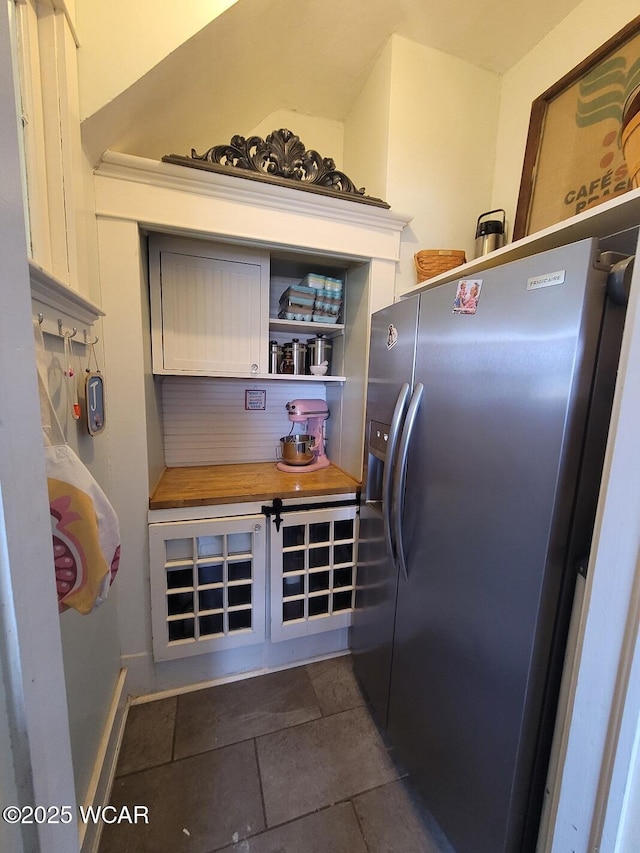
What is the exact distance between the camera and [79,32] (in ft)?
3.21

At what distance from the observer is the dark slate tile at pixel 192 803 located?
98 cm

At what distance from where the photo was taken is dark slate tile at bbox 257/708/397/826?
3.58ft

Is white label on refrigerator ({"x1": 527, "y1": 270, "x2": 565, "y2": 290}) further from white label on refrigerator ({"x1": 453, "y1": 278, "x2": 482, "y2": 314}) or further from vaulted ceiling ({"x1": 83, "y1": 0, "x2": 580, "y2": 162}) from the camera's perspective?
vaulted ceiling ({"x1": 83, "y1": 0, "x2": 580, "y2": 162})

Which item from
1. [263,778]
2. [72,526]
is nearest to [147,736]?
[263,778]

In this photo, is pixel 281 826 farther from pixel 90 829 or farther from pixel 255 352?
pixel 255 352

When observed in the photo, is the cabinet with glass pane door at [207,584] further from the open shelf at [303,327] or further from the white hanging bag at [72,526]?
the open shelf at [303,327]

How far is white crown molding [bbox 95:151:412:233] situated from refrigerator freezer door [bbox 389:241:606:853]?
729 millimetres

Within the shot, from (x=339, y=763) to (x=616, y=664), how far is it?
48.1 inches

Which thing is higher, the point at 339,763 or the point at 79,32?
the point at 79,32

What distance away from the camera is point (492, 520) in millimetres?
789

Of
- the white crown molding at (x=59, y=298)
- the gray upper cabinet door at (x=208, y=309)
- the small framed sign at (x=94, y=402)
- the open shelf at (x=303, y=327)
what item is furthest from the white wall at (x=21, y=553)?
the open shelf at (x=303, y=327)

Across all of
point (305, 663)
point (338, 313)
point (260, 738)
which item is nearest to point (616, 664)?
point (260, 738)

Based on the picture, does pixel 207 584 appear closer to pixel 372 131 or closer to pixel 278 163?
pixel 278 163

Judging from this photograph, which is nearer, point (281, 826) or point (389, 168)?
point (281, 826)
